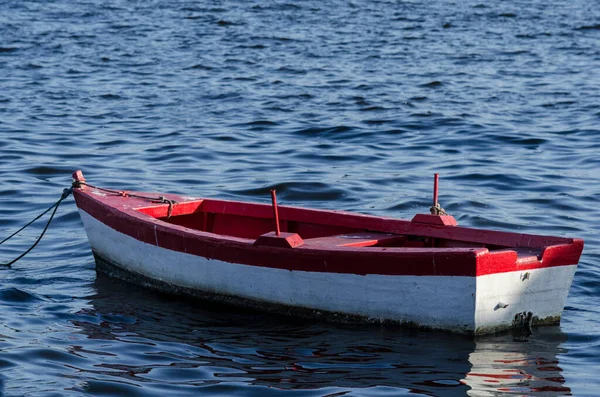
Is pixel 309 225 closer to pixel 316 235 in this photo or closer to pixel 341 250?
pixel 316 235

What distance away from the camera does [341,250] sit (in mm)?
7422

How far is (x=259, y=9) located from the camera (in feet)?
98.8

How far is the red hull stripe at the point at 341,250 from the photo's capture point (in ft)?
23.2

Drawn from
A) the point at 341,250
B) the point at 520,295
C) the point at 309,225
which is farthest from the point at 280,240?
the point at 520,295

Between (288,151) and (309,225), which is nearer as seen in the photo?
(309,225)

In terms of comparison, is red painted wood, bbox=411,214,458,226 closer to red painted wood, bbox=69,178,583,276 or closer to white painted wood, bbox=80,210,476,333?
red painted wood, bbox=69,178,583,276

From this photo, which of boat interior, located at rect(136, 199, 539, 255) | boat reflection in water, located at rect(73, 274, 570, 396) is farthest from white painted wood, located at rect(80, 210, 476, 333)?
boat interior, located at rect(136, 199, 539, 255)

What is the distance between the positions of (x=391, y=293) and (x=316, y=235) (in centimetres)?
184

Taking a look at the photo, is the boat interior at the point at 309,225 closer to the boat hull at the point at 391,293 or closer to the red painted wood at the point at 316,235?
the red painted wood at the point at 316,235

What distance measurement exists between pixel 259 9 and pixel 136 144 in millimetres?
15849

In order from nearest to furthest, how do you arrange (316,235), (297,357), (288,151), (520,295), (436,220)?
1. (297,357)
2. (520,295)
3. (436,220)
4. (316,235)
5. (288,151)

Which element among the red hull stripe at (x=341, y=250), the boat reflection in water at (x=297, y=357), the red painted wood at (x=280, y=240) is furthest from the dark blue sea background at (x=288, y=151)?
the red painted wood at (x=280, y=240)

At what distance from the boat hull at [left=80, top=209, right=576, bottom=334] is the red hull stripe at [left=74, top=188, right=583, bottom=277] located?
5 cm

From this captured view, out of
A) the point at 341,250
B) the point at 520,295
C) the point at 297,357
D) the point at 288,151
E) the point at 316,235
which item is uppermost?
the point at 288,151
